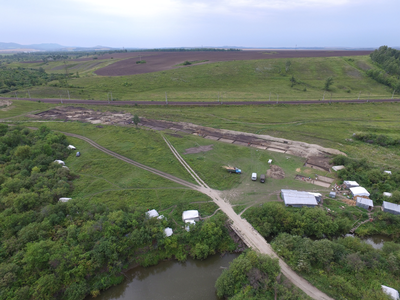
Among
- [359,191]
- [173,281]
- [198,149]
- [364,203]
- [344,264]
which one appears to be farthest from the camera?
[198,149]

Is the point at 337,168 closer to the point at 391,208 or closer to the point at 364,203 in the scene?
the point at 364,203

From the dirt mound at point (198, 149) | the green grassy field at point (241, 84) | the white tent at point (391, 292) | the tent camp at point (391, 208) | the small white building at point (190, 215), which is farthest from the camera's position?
the green grassy field at point (241, 84)

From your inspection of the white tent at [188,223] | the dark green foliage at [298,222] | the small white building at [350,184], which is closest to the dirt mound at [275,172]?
the dark green foliage at [298,222]

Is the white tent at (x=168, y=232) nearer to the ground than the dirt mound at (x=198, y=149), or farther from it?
nearer to the ground

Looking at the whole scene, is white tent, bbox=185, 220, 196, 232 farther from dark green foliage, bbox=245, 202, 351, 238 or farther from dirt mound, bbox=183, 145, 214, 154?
dirt mound, bbox=183, 145, 214, 154

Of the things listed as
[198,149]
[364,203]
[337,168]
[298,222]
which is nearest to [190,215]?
[298,222]

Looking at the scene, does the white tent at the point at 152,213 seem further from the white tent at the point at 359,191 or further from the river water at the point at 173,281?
the white tent at the point at 359,191

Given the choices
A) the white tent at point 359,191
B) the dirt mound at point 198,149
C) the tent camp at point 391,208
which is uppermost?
the dirt mound at point 198,149
